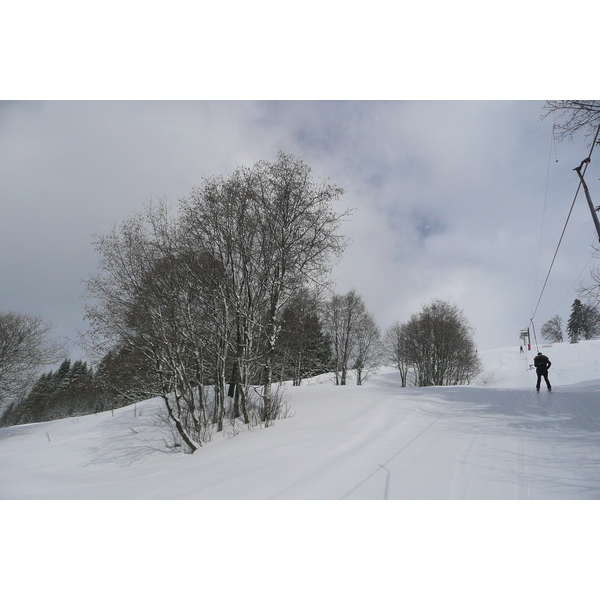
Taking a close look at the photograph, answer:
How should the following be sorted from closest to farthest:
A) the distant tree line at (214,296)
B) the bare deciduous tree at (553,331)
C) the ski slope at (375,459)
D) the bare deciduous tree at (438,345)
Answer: the ski slope at (375,459) → the distant tree line at (214,296) → the bare deciduous tree at (438,345) → the bare deciduous tree at (553,331)

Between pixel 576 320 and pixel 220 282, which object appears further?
pixel 576 320

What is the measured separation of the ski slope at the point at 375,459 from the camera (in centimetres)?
301

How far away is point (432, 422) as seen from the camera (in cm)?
576

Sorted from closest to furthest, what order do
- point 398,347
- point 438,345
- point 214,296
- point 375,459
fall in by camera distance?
point 375,459
point 214,296
point 438,345
point 398,347

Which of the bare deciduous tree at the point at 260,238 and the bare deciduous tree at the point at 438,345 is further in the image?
the bare deciduous tree at the point at 438,345

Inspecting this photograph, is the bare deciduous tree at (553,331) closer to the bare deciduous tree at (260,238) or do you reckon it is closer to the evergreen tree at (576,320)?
the evergreen tree at (576,320)

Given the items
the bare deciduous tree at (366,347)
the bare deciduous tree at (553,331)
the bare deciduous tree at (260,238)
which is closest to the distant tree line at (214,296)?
the bare deciduous tree at (260,238)

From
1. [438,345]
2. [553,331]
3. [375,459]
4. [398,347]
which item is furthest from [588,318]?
[553,331]

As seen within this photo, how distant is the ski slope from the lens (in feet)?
9.89

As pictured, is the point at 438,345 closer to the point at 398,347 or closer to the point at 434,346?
the point at 434,346

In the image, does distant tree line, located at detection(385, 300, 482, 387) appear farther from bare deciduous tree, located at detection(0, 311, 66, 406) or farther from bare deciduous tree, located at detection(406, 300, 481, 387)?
bare deciduous tree, located at detection(0, 311, 66, 406)

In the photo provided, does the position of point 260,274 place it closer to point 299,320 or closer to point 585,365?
point 299,320

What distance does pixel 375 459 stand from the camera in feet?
12.3

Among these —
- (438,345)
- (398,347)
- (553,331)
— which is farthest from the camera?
(553,331)
